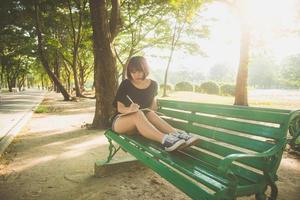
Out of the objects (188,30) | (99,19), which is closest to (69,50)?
(188,30)

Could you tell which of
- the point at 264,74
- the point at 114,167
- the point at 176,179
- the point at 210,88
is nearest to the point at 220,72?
the point at 264,74

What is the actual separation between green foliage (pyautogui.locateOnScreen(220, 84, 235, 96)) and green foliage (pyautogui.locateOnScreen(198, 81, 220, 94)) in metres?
0.77

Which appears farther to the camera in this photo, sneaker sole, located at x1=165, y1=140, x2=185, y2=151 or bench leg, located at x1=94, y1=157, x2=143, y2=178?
bench leg, located at x1=94, y1=157, x2=143, y2=178

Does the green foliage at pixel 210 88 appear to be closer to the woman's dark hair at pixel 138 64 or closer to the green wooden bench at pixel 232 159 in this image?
the woman's dark hair at pixel 138 64

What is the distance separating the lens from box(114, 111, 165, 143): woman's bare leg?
3.53 m

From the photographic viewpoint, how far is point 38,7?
1722cm

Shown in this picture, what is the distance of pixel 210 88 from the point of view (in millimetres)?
33875

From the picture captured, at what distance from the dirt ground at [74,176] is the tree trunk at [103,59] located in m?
1.29

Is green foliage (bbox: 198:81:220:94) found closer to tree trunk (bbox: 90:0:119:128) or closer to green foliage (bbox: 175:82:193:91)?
green foliage (bbox: 175:82:193:91)

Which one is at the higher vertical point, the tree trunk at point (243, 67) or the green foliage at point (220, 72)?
the green foliage at point (220, 72)

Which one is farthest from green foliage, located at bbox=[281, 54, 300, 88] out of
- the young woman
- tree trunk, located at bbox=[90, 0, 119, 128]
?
the young woman

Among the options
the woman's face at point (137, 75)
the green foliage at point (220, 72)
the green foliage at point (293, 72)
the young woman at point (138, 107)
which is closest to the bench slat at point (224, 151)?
the young woman at point (138, 107)

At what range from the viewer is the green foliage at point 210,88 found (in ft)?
109

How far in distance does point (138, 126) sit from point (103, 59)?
4304 millimetres
